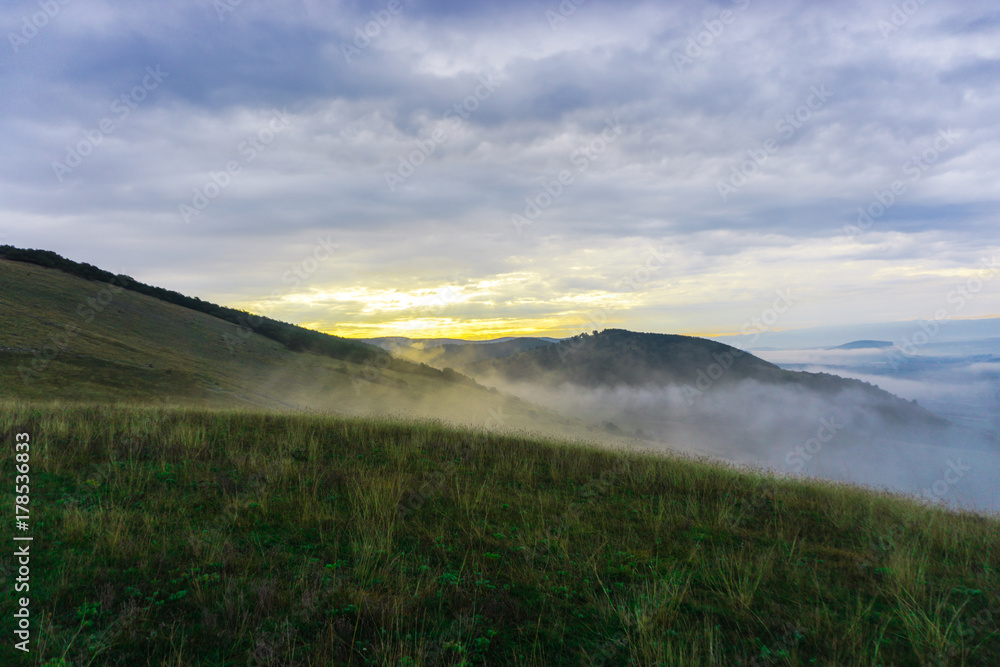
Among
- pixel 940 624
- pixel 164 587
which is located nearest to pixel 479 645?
pixel 164 587

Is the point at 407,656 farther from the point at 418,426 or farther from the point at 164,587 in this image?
the point at 418,426

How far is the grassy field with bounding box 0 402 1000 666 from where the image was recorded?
397 cm

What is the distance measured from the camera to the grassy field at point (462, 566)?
397cm

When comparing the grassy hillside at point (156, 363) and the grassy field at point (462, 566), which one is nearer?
the grassy field at point (462, 566)

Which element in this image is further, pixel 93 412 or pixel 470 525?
pixel 93 412

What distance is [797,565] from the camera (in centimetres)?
579

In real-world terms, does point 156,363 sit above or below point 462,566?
above

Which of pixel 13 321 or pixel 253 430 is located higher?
pixel 13 321

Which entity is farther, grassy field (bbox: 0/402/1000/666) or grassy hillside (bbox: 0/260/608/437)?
grassy hillside (bbox: 0/260/608/437)

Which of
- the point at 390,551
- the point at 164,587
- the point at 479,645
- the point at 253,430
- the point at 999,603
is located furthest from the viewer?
the point at 253,430

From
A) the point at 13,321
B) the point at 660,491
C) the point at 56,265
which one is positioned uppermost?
the point at 56,265

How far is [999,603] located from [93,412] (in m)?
17.0

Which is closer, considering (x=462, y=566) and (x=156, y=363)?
(x=462, y=566)

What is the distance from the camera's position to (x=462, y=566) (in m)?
5.14
